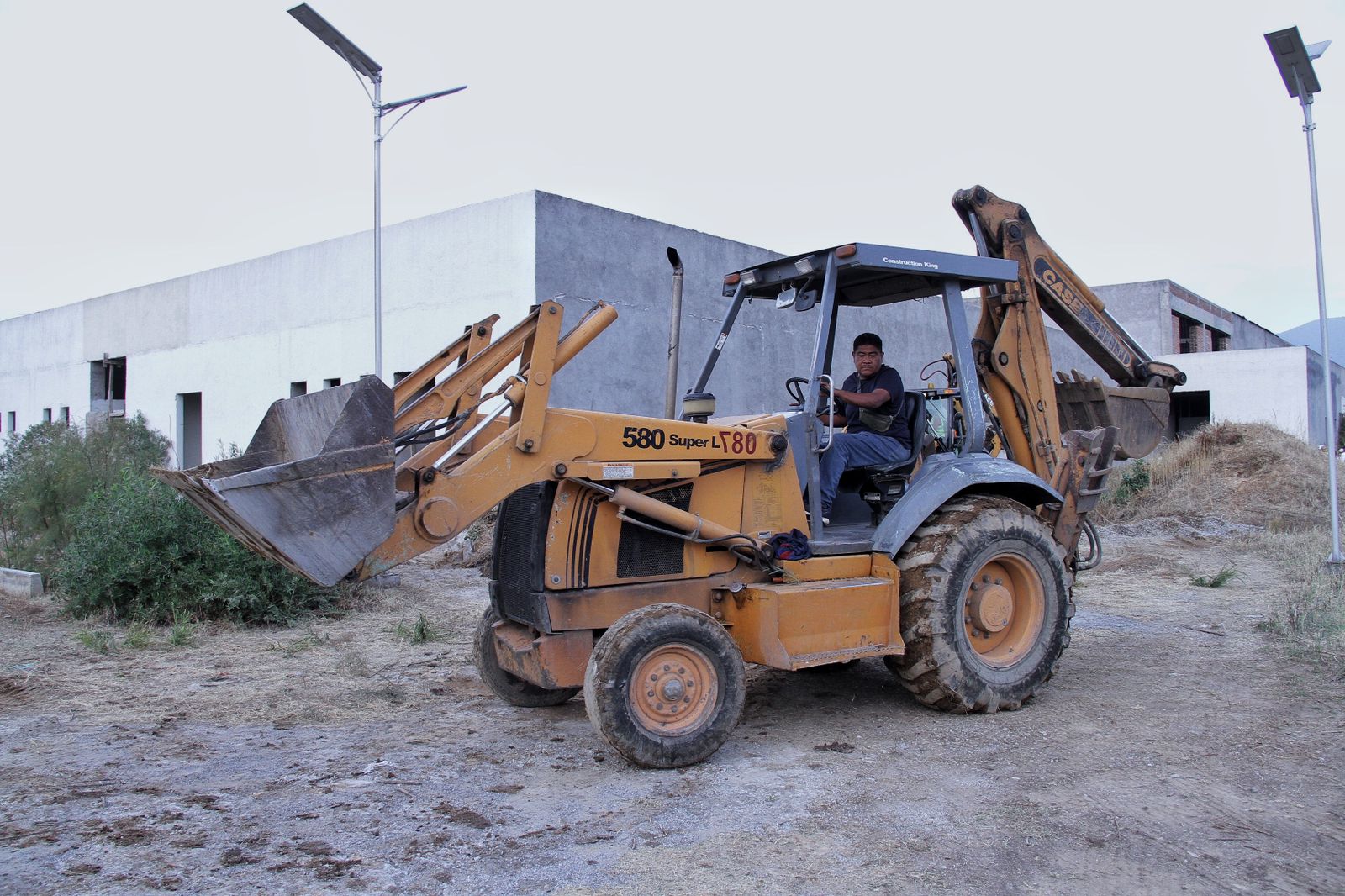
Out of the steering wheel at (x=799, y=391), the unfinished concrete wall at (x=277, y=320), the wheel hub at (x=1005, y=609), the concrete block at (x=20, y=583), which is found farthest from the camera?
the unfinished concrete wall at (x=277, y=320)

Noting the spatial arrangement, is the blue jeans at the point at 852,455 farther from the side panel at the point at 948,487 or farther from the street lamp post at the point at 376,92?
the street lamp post at the point at 376,92

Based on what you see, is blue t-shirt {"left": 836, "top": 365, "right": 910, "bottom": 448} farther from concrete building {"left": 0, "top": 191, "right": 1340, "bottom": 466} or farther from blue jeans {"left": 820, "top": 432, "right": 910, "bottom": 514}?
concrete building {"left": 0, "top": 191, "right": 1340, "bottom": 466}

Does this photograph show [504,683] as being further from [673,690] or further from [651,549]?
[673,690]

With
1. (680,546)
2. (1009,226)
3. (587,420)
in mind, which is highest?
(1009,226)

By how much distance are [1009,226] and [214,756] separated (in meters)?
5.51

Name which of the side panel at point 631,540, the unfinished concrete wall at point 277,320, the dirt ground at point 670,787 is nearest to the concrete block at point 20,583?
the dirt ground at point 670,787

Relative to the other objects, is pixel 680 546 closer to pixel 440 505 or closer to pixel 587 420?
pixel 587 420

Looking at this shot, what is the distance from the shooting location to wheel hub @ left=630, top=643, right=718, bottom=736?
5012mm

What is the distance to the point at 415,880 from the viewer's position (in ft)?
12.3

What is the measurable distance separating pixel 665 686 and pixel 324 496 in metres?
1.75

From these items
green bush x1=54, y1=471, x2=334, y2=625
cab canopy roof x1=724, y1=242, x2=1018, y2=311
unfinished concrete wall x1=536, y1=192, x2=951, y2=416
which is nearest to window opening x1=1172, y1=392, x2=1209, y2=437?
unfinished concrete wall x1=536, y1=192, x2=951, y2=416

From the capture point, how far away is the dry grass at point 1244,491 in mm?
14430

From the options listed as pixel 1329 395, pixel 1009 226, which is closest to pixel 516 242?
pixel 1009 226

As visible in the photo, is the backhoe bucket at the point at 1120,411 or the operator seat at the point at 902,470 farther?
the backhoe bucket at the point at 1120,411
